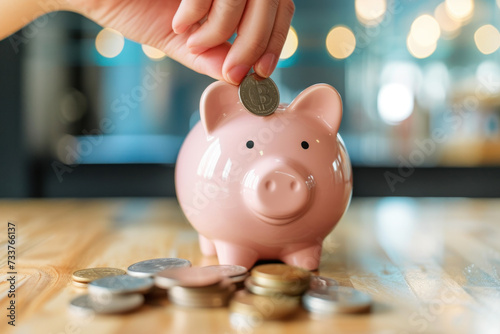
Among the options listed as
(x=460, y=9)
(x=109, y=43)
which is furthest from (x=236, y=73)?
(x=460, y=9)

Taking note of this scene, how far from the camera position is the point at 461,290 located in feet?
3.44

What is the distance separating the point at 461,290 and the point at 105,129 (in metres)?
2.21

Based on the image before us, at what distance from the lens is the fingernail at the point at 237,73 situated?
3.71ft

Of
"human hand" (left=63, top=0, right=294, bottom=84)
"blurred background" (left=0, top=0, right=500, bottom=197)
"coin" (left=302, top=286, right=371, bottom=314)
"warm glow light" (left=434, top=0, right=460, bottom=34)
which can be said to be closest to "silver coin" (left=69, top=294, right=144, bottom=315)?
"coin" (left=302, top=286, right=371, bottom=314)

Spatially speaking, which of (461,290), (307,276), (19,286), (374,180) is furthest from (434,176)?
(19,286)

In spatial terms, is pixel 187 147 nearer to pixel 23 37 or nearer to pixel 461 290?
pixel 461 290

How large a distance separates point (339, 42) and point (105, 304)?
230cm

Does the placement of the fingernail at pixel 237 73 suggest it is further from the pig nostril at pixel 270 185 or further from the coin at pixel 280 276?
the coin at pixel 280 276

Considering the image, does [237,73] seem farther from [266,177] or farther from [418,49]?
[418,49]

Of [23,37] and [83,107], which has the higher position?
[23,37]

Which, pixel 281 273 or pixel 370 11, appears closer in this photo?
pixel 281 273

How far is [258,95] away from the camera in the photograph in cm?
116

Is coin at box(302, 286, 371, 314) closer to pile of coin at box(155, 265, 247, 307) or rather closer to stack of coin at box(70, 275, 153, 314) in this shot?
pile of coin at box(155, 265, 247, 307)

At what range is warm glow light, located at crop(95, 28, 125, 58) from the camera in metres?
2.87
